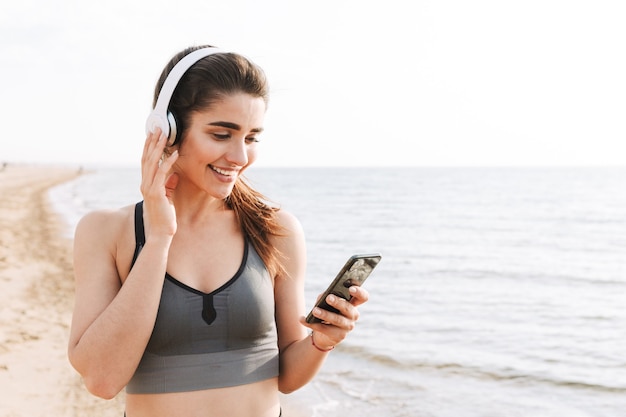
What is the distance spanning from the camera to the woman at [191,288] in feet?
7.14

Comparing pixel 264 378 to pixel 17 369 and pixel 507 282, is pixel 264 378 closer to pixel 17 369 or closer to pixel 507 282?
pixel 17 369

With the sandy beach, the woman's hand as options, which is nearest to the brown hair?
the woman's hand

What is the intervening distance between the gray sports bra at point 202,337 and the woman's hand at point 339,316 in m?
0.22

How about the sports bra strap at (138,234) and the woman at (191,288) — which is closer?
the woman at (191,288)

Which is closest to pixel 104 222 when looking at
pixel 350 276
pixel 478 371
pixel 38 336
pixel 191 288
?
pixel 191 288

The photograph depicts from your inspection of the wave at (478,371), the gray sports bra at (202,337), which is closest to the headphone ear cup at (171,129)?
the gray sports bra at (202,337)

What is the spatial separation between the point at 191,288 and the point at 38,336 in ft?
20.7

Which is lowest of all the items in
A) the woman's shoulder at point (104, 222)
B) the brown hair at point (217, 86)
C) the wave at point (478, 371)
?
the wave at point (478, 371)

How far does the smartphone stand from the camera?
7.41 ft

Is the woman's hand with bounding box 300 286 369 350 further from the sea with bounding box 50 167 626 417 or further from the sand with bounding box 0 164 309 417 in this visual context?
the sand with bounding box 0 164 309 417

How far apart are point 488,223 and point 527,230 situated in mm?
3043

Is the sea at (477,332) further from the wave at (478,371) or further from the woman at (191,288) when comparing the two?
the woman at (191,288)

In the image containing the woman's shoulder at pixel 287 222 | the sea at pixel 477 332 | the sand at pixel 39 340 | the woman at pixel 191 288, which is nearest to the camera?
the woman at pixel 191 288

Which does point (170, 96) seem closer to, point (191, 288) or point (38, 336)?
point (191, 288)
